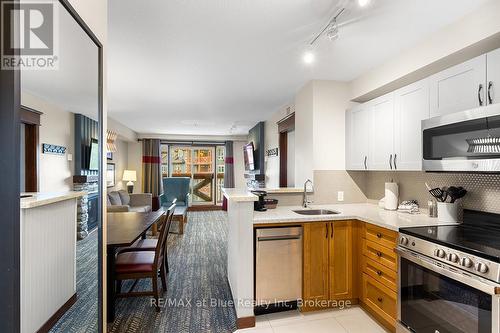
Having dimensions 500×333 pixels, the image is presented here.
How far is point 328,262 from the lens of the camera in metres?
2.35

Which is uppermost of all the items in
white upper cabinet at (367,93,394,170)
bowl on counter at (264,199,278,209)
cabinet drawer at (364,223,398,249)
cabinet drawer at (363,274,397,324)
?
white upper cabinet at (367,93,394,170)

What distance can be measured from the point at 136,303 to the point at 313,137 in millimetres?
2733

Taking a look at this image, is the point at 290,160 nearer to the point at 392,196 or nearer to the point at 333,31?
the point at 392,196

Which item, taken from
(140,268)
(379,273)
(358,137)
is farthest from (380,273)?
(140,268)

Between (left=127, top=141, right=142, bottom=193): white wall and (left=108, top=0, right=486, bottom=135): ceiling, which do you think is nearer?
(left=108, top=0, right=486, bottom=135): ceiling

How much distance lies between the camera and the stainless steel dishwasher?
2230mm

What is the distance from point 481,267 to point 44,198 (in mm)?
2156

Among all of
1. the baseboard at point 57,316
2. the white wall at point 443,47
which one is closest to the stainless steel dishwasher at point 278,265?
the baseboard at point 57,316

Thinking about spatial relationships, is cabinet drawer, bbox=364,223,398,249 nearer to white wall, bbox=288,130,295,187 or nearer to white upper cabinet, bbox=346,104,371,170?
white upper cabinet, bbox=346,104,371,170

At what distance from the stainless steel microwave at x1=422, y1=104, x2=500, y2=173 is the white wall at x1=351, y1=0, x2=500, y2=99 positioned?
572 mm

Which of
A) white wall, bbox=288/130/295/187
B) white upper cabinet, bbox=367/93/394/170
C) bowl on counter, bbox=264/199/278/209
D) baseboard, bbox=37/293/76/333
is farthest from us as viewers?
white wall, bbox=288/130/295/187

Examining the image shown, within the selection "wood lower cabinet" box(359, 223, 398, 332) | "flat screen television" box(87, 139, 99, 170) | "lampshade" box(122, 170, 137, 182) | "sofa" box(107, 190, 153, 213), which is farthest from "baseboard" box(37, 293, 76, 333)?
"lampshade" box(122, 170, 137, 182)

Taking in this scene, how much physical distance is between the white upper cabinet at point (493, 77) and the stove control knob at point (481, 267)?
1.05m

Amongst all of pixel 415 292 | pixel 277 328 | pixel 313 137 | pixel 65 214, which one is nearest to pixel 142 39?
pixel 65 214
